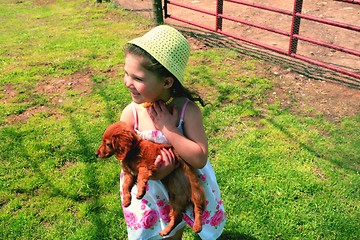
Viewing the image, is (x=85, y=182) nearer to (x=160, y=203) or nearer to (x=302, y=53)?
(x=160, y=203)

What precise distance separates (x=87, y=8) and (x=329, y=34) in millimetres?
5904

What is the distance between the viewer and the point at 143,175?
6.14ft

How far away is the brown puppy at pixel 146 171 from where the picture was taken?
6.07ft

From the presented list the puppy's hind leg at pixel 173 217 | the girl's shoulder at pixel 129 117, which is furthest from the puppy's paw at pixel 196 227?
the girl's shoulder at pixel 129 117

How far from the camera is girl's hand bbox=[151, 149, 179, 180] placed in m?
1.90

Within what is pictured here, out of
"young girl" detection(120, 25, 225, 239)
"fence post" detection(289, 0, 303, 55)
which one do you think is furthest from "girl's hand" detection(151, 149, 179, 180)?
"fence post" detection(289, 0, 303, 55)

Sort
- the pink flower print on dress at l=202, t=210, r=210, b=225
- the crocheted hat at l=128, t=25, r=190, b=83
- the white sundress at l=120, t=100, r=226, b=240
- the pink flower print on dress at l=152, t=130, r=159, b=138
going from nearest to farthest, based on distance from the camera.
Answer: the crocheted hat at l=128, t=25, r=190, b=83 < the pink flower print on dress at l=152, t=130, r=159, b=138 < the white sundress at l=120, t=100, r=226, b=240 < the pink flower print on dress at l=202, t=210, r=210, b=225

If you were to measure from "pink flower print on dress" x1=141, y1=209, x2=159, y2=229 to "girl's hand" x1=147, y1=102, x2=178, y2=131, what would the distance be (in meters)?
0.53

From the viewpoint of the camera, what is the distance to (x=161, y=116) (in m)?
1.92

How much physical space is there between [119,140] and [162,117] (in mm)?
248

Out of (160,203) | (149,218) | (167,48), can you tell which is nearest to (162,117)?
(167,48)

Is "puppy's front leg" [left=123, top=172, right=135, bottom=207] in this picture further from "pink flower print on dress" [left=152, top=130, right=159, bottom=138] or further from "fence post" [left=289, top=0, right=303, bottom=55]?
"fence post" [left=289, top=0, right=303, bottom=55]

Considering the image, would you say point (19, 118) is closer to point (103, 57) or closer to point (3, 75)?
point (3, 75)

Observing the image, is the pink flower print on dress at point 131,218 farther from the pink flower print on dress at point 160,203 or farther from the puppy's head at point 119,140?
the puppy's head at point 119,140
